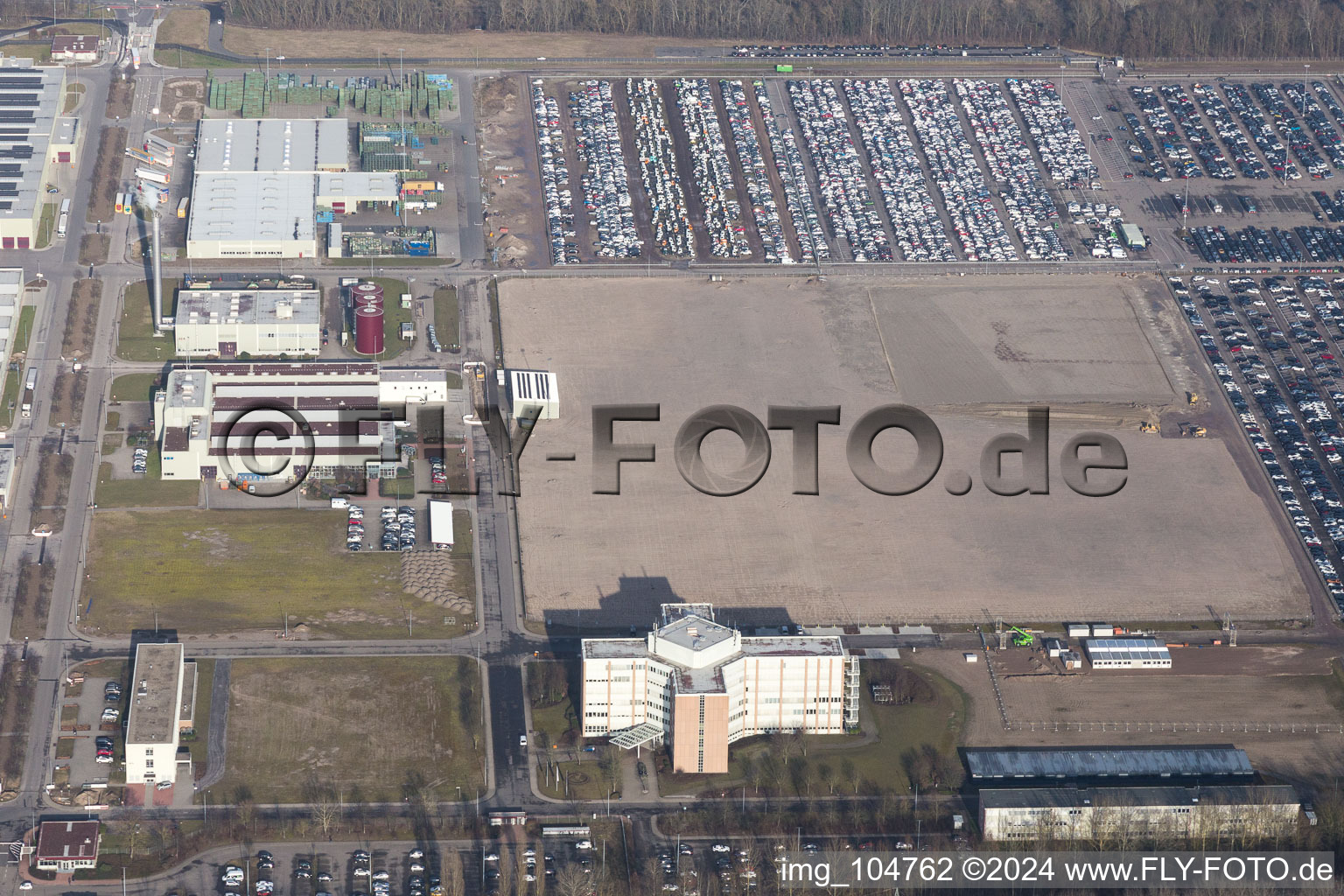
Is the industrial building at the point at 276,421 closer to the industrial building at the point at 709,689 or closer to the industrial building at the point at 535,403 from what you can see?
the industrial building at the point at 535,403

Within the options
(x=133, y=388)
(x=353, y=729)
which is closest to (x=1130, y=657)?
(x=353, y=729)

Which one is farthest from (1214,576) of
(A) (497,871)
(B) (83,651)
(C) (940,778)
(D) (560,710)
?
(B) (83,651)

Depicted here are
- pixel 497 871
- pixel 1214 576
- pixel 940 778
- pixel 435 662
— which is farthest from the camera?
pixel 1214 576

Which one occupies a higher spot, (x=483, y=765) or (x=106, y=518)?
(x=106, y=518)

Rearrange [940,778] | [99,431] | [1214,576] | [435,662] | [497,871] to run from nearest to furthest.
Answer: [497,871]
[940,778]
[435,662]
[1214,576]
[99,431]

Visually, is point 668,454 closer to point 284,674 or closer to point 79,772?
point 284,674

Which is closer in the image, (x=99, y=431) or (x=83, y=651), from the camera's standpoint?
(x=83, y=651)

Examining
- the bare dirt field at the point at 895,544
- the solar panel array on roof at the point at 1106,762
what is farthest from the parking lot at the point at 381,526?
the solar panel array on roof at the point at 1106,762

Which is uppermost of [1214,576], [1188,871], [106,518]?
[106,518]
